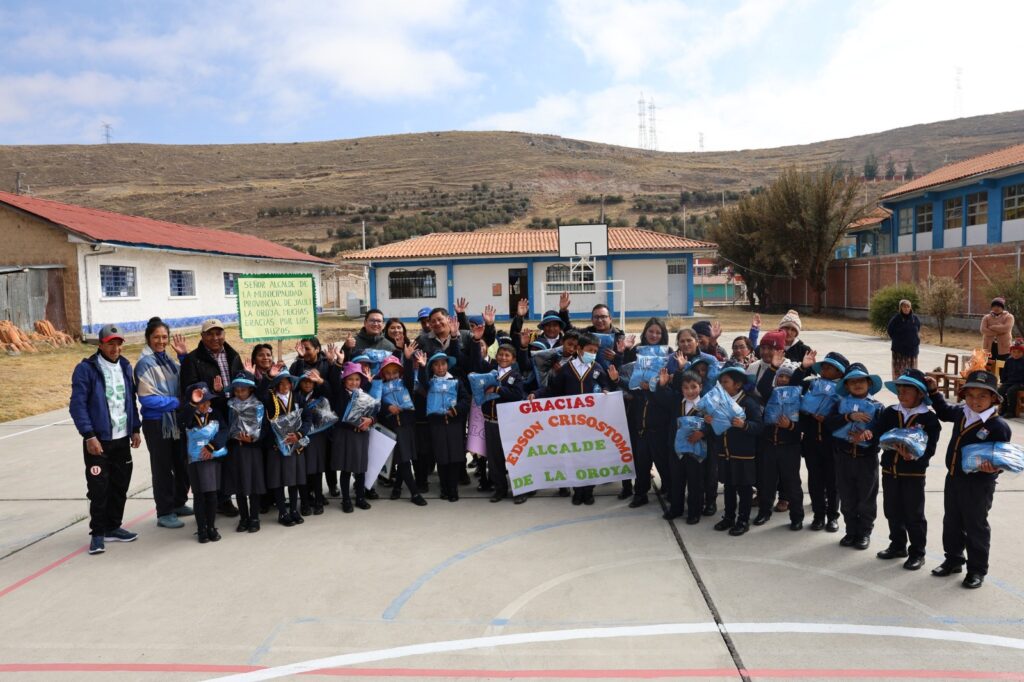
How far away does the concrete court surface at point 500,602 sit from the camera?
3459mm

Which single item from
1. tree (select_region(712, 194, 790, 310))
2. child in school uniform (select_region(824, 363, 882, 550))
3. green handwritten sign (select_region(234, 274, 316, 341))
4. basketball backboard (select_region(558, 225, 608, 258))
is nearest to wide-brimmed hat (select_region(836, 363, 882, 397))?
child in school uniform (select_region(824, 363, 882, 550))

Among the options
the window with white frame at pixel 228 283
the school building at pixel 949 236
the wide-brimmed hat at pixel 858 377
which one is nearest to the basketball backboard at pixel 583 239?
the school building at pixel 949 236

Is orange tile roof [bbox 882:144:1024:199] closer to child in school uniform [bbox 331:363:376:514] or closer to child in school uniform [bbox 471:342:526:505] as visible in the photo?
child in school uniform [bbox 471:342:526:505]

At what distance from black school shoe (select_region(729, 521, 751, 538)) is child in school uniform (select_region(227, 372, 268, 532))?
3.79 metres

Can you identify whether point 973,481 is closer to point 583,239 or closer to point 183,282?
point 583,239

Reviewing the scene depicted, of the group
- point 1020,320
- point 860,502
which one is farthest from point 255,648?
point 1020,320

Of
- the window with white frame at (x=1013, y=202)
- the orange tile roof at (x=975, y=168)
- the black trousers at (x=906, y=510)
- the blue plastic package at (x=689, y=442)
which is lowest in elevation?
the black trousers at (x=906, y=510)

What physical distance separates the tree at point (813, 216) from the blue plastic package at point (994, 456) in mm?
29502

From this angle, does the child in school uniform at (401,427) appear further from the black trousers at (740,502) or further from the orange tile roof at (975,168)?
the orange tile roof at (975,168)

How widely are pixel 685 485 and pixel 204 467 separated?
397cm

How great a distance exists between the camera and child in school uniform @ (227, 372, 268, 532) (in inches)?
214

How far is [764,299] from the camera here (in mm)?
37562

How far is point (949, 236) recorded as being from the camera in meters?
29.7

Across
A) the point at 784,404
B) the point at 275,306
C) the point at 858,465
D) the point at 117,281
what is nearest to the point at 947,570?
the point at 858,465
